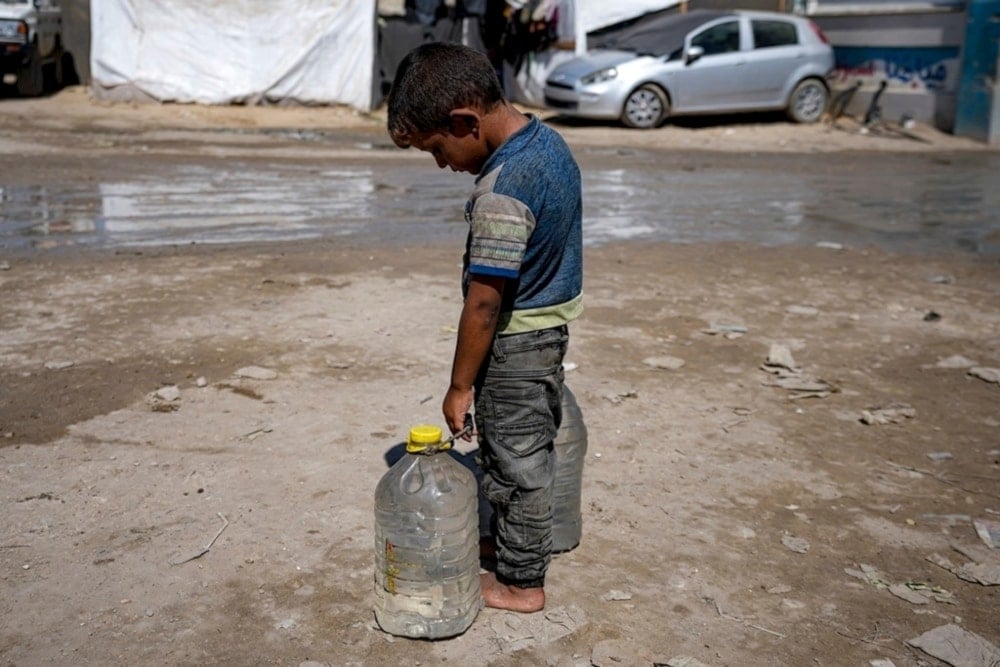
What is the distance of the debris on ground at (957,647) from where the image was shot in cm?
320

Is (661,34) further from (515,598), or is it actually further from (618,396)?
(515,598)

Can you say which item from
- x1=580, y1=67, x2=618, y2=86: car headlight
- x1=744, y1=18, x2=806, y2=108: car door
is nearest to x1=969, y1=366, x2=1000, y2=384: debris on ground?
x1=580, y1=67, x2=618, y2=86: car headlight

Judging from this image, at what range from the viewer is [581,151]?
16.0 m

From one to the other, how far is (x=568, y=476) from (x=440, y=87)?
1492mm

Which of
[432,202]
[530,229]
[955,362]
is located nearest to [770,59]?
[432,202]

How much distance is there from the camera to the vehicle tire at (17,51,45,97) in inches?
763

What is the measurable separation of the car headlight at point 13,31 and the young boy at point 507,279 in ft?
59.1

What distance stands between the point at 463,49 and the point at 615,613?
1822 mm

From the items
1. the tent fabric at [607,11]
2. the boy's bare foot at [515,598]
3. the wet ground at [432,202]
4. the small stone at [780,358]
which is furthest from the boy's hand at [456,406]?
Result: the tent fabric at [607,11]

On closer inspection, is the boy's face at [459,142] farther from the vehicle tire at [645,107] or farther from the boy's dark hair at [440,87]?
the vehicle tire at [645,107]

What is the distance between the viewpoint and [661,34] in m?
19.0

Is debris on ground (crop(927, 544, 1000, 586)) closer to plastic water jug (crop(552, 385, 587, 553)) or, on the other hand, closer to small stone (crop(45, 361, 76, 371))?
plastic water jug (crop(552, 385, 587, 553))

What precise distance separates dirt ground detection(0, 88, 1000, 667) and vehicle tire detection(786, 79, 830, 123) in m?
12.3

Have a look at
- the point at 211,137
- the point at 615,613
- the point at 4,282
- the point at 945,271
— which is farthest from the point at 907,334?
the point at 211,137
